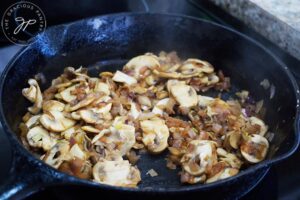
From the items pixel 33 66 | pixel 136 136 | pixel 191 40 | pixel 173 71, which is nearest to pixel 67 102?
pixel 33 66

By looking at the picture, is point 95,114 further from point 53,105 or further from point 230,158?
point 230,158

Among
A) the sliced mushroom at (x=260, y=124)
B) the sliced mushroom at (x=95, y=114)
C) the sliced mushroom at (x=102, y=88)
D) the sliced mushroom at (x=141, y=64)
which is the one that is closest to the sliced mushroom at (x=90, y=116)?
the sliced mushroom at (x=95, y=114)

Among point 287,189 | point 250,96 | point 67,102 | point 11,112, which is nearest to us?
point 287,189

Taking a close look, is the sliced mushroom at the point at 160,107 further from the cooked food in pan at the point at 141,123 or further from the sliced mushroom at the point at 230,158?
the sliced mushroom at the point at 230,158

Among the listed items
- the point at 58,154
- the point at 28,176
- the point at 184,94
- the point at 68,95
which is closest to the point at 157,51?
the point at 184,94

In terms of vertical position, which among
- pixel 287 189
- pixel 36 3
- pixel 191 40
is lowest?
pixel 287 189

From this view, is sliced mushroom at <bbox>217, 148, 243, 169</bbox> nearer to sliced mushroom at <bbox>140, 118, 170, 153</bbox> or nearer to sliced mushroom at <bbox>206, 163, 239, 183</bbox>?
sliced mushroom at <bbox>206, 163, 239, 183</bbox>

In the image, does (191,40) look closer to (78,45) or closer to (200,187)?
(78,45)
